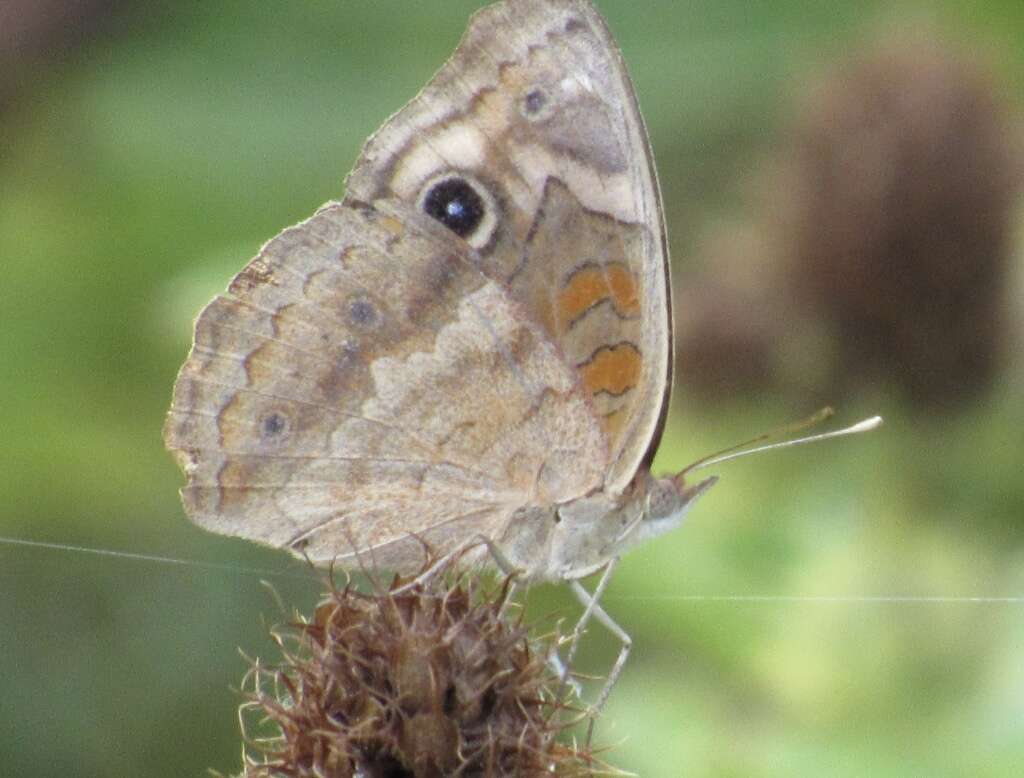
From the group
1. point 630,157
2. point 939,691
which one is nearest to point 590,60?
point 630,157

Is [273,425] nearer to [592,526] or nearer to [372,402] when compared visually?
[372,402]

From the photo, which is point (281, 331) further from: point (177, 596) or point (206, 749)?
point (177, 596)

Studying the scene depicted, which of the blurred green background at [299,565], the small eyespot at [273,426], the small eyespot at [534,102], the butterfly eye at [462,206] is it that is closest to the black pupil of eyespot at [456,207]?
the butterfly eye at [462,206]

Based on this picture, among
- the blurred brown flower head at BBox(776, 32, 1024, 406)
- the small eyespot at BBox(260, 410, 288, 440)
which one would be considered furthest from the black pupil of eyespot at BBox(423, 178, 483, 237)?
the blurred brown flower head at BBox(776, 32, 1024, 406)

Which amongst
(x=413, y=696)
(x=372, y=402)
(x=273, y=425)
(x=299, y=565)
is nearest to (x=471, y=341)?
(x=372, y=402)

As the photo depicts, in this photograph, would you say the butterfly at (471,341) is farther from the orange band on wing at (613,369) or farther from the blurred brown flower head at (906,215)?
the blurred brown flower head at (906,215)

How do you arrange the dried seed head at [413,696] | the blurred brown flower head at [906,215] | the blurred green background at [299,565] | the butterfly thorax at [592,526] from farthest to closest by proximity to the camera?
the blurred brown flower head at [906,215] → the blurred green background at [299,565] → the butterfly thorax at [592,526] → the dried seed head at [413,696]

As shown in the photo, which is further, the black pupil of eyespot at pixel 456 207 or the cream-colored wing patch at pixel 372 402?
the black pupil of eyespot at pixel 456 207
